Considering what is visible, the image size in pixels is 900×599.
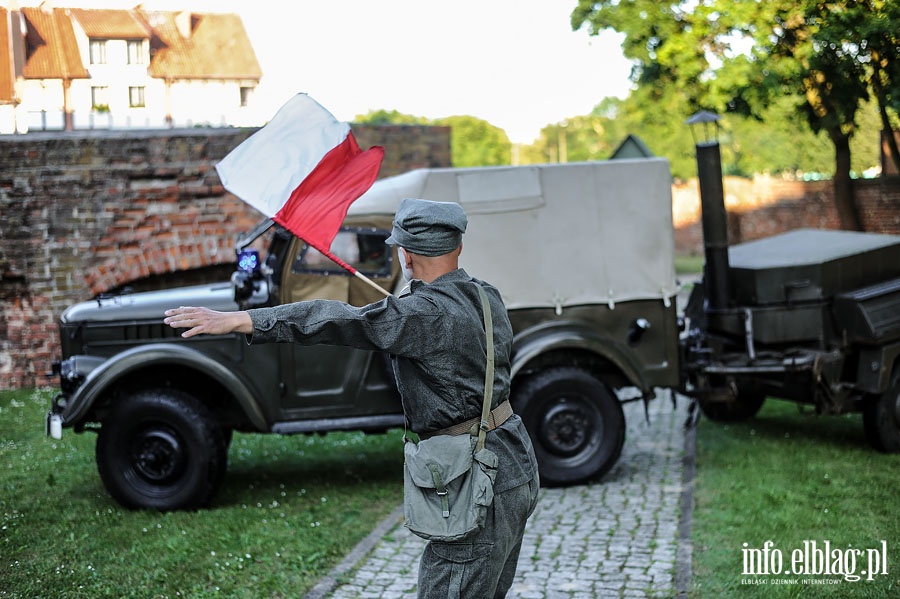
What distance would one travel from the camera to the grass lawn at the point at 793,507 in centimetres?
545

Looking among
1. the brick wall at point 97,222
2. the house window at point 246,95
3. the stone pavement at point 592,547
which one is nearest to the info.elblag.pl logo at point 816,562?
the stone pavement at point 592,547

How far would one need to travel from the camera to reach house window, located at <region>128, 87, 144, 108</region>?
11766 millimetres

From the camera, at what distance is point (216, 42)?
1233cm

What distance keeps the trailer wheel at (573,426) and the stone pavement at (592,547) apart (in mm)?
161

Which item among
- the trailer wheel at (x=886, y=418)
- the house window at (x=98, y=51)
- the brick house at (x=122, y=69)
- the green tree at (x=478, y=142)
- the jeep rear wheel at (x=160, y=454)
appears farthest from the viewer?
the green tree at (x=478, y=142)

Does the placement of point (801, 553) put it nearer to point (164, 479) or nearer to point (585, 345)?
point (585, 345)

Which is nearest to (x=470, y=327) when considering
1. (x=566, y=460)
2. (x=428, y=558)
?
(x=428, y=558)

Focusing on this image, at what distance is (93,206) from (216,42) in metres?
2.45

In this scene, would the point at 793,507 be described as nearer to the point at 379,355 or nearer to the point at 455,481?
the point at 379,355

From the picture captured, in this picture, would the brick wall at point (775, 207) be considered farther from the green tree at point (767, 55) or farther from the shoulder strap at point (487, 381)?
the shoulder strap at point (487, 381)

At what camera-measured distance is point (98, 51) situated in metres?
11.0

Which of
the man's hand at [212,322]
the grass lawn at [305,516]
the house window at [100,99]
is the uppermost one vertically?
the house window at [100,99]

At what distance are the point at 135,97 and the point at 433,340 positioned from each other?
968 cm

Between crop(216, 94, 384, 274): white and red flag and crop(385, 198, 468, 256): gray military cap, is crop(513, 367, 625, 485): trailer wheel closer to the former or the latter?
crop(216, 94, 384, 274): white and red flag
